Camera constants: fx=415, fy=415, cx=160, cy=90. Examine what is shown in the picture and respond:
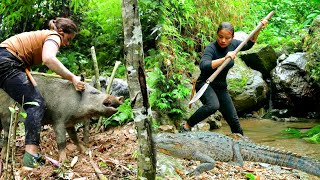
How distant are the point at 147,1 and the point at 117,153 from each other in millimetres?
3427

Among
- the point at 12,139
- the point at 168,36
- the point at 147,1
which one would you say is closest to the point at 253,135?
the point at 168,36

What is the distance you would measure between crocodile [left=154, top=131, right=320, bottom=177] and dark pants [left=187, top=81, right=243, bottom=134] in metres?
0.32

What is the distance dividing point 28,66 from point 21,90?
372mm

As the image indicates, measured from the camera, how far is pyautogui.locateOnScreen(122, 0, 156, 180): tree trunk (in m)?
3.65

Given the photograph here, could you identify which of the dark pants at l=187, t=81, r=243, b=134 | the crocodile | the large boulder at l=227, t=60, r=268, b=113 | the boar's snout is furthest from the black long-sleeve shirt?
the large boulder at l=227, t=60, r=268, b=113

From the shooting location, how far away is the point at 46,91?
16.7ft

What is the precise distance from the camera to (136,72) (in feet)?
12.0

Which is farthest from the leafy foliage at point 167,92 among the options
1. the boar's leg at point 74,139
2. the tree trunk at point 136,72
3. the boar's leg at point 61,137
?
the tree trunk at point 136,72

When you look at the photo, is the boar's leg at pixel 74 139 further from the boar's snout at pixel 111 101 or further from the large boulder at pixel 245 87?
the large boulder at pixel 245 87

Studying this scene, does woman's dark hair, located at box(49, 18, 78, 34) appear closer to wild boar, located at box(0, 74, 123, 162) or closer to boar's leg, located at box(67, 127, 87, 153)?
wild boar, located at box(0, 74, 123, 162)

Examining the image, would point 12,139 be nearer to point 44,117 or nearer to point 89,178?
point 89,178

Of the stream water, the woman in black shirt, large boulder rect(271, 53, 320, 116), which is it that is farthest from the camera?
large boulder rect(271, 53, 320, 116)

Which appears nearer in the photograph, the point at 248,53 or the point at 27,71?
the point at 27,71

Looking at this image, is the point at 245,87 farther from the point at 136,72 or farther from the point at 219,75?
the point at 136,72
